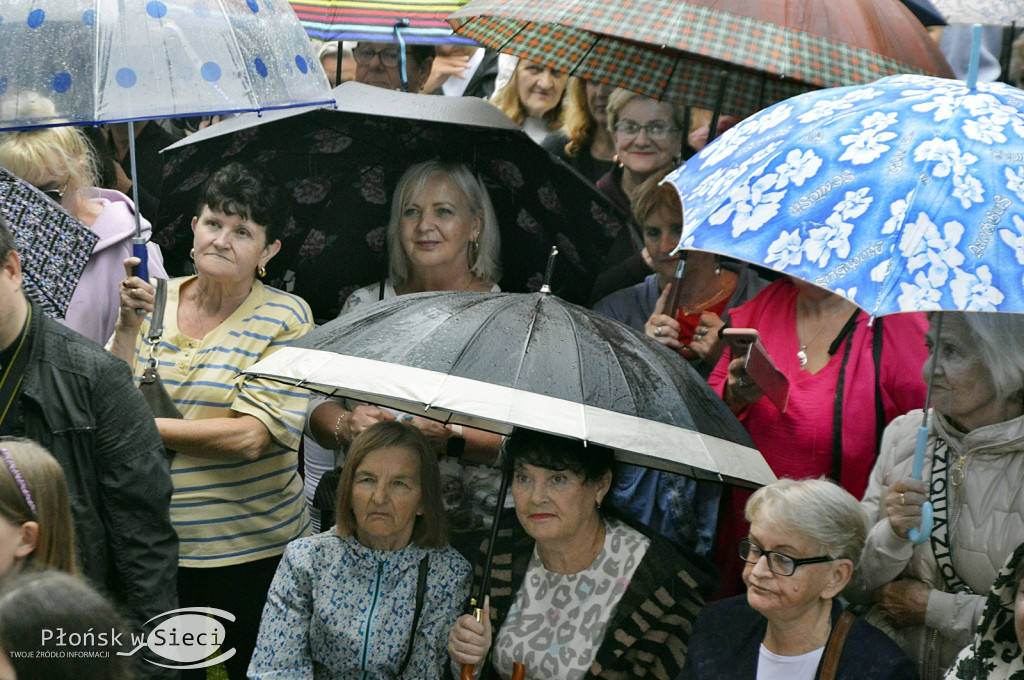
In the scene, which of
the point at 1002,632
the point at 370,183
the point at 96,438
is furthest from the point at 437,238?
the point at 1002,632

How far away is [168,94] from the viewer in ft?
11.9

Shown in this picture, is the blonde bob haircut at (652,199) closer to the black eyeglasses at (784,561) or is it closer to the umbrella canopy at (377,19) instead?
the umbrella canopy at (377,19)

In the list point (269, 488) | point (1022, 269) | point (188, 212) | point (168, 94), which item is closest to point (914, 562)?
point (1022, 269)

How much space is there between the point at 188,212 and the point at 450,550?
1.66 m

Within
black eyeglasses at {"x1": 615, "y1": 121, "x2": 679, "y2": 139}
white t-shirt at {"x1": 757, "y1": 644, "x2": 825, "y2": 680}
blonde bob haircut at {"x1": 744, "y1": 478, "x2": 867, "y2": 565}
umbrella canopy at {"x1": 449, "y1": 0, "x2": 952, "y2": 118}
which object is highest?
umbrella canopy at {"x1": 449, "y1": 0, "x2": 952, "y2": 118}

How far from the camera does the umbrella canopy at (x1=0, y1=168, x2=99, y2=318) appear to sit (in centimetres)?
395

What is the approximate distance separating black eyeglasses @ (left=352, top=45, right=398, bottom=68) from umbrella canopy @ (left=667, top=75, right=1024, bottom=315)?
121 inches

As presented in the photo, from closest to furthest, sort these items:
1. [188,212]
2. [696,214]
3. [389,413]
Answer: [696,214] → [389,413] → [188,212]

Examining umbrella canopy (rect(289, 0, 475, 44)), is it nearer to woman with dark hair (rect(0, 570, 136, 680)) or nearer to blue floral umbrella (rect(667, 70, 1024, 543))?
blue floral umbrella (rect(667, 70, 1024, 543))

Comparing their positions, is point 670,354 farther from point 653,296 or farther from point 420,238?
point 420,238

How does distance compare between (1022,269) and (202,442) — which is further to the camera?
(202,442)

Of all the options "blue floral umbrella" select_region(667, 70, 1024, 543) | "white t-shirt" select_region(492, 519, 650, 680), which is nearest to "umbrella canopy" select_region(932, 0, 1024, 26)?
"blue floral umbrella" select_region(667, 70, 1024, 543)

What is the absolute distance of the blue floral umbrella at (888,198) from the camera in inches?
107

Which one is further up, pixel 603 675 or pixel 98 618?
pixel 98 618
